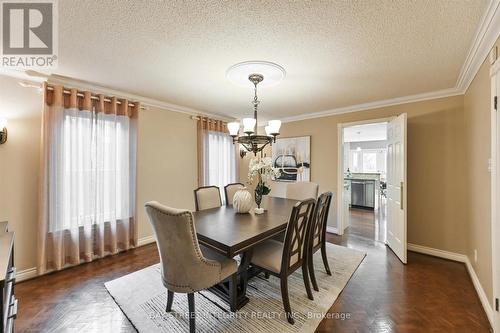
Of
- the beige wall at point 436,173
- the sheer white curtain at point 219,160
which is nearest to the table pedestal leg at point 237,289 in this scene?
the sheer white curtain at point 219,160

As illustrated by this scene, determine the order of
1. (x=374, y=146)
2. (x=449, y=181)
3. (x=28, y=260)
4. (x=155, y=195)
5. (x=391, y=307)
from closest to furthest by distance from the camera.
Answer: (x=391, y=307) → (x=28, y=260) → (x=449, y=181) → (x=155, y=195) → (x=374, y=146)

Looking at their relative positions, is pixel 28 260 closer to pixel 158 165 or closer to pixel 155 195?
pixel 155 195

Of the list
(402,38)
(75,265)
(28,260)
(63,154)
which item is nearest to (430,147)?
(402,38)

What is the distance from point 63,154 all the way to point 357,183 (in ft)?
22.8

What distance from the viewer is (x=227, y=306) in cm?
201

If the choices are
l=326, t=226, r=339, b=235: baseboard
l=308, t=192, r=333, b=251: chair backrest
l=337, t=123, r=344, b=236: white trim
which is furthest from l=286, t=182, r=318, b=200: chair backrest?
l=326, t=226, r=339, b=235: baseboard

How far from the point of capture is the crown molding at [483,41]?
147 cm

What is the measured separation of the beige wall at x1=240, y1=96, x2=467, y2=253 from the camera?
2969 millimetres

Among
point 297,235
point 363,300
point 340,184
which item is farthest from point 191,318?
point 340,184

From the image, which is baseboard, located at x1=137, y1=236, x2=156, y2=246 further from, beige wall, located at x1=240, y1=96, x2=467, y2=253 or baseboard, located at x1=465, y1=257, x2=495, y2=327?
beige wall, located at x1=240, y1=96, x2=467, y2=253

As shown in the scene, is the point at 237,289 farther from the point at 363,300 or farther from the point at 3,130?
the point at 3,130

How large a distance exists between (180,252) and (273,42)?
1898 mm

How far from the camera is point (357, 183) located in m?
6.54

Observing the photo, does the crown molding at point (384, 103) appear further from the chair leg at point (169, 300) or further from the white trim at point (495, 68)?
the chair leg at point (169, 300)
